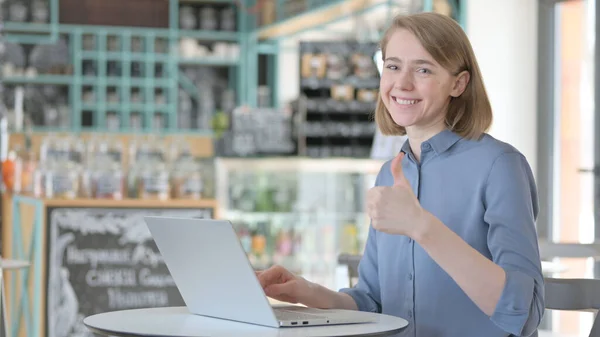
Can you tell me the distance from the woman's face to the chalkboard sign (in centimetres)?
339

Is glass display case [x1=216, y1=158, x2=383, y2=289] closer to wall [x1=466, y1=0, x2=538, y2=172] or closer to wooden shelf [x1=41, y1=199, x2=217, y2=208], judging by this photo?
wooden shelf [x1=41, y1=199, x2=217, y2=208]

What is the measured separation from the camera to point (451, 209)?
71.5 inches

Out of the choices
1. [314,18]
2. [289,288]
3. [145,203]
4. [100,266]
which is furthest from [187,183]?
[314,18]

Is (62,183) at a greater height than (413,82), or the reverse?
(413,82)

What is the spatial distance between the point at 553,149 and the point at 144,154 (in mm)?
2547

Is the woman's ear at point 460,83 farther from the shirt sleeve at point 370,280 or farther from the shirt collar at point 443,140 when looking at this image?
the shirt sleeve at point 370,280

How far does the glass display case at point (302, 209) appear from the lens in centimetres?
576

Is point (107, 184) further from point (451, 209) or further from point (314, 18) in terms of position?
point (314, 18)

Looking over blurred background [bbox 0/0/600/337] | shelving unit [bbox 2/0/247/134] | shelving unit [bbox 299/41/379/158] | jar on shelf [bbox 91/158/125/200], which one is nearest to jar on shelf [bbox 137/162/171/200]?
blurred background [bbox 0/0/600/337]

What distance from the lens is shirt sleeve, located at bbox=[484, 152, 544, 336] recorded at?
1.61m

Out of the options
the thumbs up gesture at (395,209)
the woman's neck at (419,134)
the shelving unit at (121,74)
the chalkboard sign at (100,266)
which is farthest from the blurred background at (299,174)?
the shelving unit at (121,74)

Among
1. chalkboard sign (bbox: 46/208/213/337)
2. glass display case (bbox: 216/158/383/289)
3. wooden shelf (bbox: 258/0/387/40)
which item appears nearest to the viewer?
chalkboard sign (bbox: 46/208/213/337)

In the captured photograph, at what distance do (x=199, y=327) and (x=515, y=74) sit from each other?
198 inches

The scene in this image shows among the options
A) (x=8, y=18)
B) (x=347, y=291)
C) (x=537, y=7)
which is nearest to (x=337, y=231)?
(x=537, y=7)
